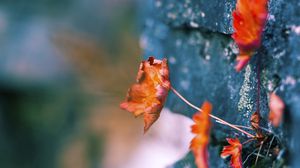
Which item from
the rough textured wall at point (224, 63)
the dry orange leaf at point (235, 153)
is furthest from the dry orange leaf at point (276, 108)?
the dry orange leaf at point (235, 153)

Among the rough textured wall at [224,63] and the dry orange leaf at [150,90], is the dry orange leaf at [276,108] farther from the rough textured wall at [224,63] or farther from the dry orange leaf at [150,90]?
the dry orange leaf at [150,90]

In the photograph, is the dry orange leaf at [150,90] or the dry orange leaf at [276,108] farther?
the dry orange leaf at [150,90]

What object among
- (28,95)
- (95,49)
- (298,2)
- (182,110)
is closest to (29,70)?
(28,95)

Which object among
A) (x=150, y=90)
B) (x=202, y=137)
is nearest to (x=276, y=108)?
(x=202, y=137)

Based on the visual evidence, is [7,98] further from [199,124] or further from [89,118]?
[199,124]

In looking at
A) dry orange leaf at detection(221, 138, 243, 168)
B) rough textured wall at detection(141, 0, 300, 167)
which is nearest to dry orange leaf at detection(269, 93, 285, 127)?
rough textured wall at detection(141, 0, 300, 167)

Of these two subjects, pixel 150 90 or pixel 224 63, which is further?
pixel 224 63

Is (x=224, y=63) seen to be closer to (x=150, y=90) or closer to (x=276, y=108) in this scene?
(x=150, y=90)
